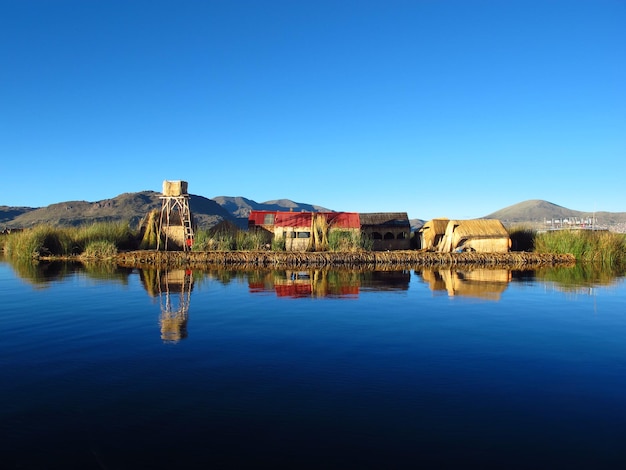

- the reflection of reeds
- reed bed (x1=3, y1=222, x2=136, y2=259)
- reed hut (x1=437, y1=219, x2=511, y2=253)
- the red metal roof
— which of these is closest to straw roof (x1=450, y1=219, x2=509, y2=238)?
reed hut (x1=437, y1=219, x2=511, y2=253)

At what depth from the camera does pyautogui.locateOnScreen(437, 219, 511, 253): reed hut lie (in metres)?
28.6

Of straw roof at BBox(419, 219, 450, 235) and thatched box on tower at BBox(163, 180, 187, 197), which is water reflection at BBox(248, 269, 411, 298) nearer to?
thatched box on tower at BBox(163, 180, 187, 197)

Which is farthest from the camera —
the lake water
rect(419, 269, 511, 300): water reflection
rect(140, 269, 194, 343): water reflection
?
rect(419, 269, 511, 300): water reflection

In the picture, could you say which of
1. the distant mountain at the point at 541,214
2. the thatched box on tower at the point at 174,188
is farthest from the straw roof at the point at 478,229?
the distant mountain at the point at 541,214

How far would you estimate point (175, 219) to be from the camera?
30.4m

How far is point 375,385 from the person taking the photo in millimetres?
5863

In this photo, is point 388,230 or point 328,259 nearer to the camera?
point 328,259

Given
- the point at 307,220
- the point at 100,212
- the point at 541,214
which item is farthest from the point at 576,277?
the point at 541,214

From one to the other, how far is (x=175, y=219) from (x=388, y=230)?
14.3 m

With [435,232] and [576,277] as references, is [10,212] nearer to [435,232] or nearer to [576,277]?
[435,232]

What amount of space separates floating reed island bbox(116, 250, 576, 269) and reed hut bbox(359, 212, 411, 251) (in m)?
6.73

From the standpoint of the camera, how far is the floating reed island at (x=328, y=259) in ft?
80.3

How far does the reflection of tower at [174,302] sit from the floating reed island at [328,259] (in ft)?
17.2

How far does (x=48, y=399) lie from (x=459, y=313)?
8203mm
